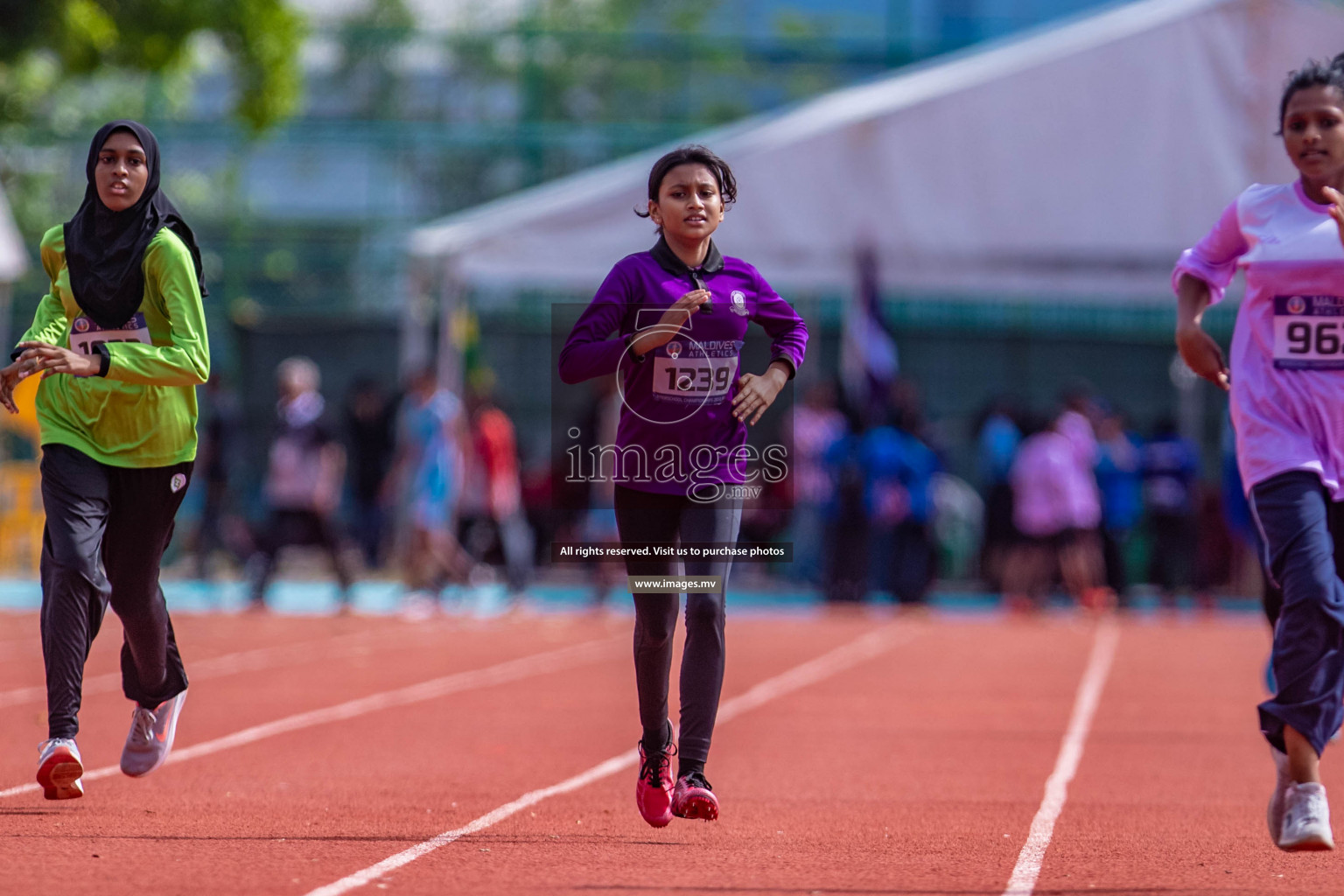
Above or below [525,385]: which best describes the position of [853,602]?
below

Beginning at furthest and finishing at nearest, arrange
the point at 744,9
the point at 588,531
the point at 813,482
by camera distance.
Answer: the point at 744,9 → the point at 813,482 → the point at 588,531

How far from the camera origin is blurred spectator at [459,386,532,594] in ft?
57.8

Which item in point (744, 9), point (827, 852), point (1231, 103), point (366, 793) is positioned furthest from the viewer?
point (744, 9)

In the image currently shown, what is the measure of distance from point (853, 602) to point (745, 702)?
362 inches

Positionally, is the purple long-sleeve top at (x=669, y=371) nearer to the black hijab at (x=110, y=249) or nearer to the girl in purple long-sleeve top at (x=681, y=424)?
the girl in purple long-sleeve top at (x=681, y=424)

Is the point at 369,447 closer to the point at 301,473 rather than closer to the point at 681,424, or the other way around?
the point at 301,473

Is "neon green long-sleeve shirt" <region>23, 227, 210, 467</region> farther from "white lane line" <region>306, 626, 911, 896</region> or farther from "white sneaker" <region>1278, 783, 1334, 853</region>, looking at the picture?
"white sneaker" <region>1278, 783, 1334, 853</region>

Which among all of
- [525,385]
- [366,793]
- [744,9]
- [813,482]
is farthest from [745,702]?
[744,9]

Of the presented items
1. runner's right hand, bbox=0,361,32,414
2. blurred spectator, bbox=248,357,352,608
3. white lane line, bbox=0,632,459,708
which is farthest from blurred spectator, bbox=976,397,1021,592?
runner's right hand, bbox=0,361,32,414

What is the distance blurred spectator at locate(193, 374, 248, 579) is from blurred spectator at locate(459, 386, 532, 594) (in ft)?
7.74

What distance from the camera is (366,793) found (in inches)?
271

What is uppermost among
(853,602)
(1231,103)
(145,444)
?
(1231,103)

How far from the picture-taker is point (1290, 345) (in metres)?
5.50

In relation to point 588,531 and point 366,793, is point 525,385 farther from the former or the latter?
point 366,793
